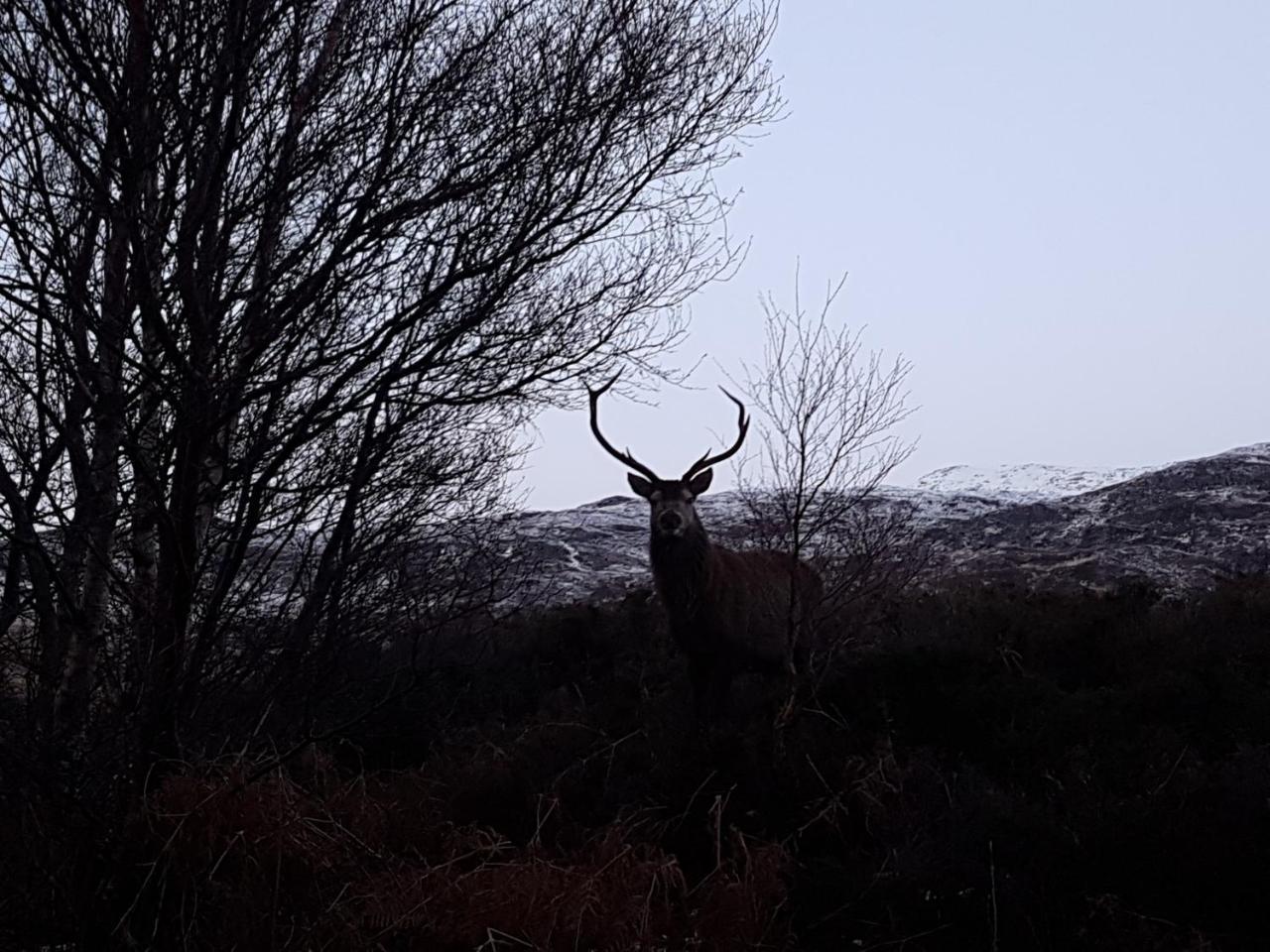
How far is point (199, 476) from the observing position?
18.5 ft

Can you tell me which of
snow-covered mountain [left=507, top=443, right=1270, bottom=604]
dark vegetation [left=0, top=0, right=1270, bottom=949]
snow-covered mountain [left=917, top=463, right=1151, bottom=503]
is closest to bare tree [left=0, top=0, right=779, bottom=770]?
dark vegetation [left=0, top=0, right=1270, bottom=949]

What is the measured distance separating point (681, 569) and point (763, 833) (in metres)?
3.12

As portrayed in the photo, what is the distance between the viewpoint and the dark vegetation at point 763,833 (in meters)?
4.72

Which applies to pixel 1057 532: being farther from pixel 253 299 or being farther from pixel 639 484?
pixel 253 299

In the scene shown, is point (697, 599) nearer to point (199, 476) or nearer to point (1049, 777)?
point (1049, 777)

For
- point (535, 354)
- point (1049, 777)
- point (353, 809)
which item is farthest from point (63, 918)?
point (1049, 777)

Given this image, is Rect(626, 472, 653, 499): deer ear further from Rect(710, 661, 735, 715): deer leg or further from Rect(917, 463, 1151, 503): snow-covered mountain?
Rect(917, 463, 1151, 503): snow-covered mountain

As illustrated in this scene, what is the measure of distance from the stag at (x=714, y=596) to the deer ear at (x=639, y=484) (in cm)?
1

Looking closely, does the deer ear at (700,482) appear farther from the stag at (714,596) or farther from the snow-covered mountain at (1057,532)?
the snow-covered mountain at (1057,532)

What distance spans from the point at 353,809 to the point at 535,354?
2573 mm

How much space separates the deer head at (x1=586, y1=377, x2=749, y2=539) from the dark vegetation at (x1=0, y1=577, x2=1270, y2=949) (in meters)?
1.56

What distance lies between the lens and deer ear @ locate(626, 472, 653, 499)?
29.4 feet

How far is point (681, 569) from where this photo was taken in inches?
336

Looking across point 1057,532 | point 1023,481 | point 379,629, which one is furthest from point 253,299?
point 1023,481
